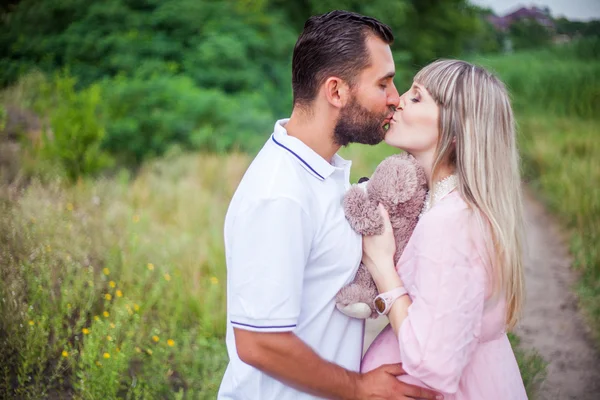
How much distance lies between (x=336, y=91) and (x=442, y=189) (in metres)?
0.57

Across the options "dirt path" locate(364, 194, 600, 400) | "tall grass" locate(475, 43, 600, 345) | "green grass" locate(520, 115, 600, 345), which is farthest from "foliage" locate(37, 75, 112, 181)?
"green grass" locate(520, 115, 600, 345)

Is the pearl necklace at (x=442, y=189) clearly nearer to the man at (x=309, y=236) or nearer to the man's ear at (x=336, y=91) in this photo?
the man at (x=309, y=236)

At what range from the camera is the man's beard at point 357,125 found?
2182 millimetres

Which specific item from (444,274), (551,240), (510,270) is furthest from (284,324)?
(551,240)

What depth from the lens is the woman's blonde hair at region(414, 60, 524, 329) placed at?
2.04 metres

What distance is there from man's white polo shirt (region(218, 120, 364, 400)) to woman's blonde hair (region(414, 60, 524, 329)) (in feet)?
1.52

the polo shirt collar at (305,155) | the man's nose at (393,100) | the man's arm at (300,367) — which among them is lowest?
the man's arm at (300,367)

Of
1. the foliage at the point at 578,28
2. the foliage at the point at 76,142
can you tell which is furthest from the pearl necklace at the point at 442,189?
the foliage at the point at 578,28

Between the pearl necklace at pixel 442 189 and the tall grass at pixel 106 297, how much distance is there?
1974 mm

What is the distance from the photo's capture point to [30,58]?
10148 millimetres

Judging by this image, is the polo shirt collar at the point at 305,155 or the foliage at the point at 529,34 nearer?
the polo shirt collar at the point at 305,155

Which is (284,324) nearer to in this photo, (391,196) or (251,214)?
(251,214)

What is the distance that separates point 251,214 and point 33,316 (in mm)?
2628

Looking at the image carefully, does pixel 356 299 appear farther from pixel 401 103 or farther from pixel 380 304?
pixel 401 103
